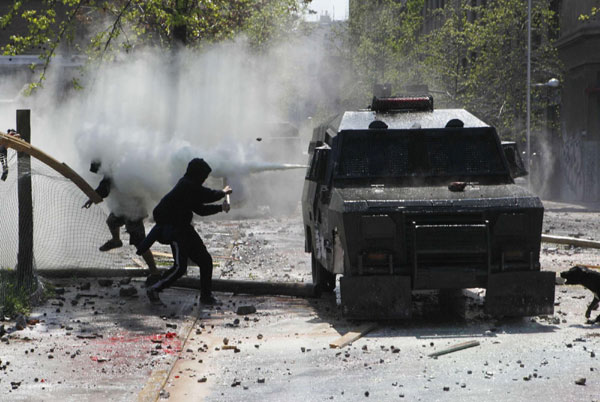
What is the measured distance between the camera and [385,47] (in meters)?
54.1

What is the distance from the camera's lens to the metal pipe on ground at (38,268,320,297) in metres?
12.4

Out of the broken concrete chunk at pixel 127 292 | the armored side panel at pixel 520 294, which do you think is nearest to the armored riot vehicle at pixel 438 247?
the armored side panel at pixel 520 294

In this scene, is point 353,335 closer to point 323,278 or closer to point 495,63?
point 323,278

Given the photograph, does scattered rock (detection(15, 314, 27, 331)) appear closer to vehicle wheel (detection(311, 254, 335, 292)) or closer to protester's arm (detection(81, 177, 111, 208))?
protester's arm (detection(81, 177, 111, 208))

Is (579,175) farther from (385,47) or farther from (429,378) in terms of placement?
(429,378)

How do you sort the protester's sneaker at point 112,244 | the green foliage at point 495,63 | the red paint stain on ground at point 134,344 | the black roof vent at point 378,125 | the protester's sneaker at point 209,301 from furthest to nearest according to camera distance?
the green foliage at point 495,63
the protester's sneaker at point 112,244
the protester's sneaker at point 209,301
the black roof vent at point 378,125
the red paint stain on ground at point 134,344

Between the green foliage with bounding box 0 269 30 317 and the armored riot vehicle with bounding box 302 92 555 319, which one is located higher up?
the armored riot vehicle with bounding box 302 92 555 319

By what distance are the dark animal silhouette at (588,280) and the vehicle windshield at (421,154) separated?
1359mm

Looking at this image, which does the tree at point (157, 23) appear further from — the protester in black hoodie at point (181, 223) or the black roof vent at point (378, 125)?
the black roof vent at point (378, 125)

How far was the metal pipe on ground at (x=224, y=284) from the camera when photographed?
12.4 m

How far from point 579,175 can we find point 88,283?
32604mm

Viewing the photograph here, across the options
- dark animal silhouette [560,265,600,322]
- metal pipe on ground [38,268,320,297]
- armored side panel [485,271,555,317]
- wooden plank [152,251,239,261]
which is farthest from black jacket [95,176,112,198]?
dark animal silhouette [560,265,600,322]

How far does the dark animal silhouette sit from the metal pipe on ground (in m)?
3.21

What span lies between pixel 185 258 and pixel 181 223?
417mm
